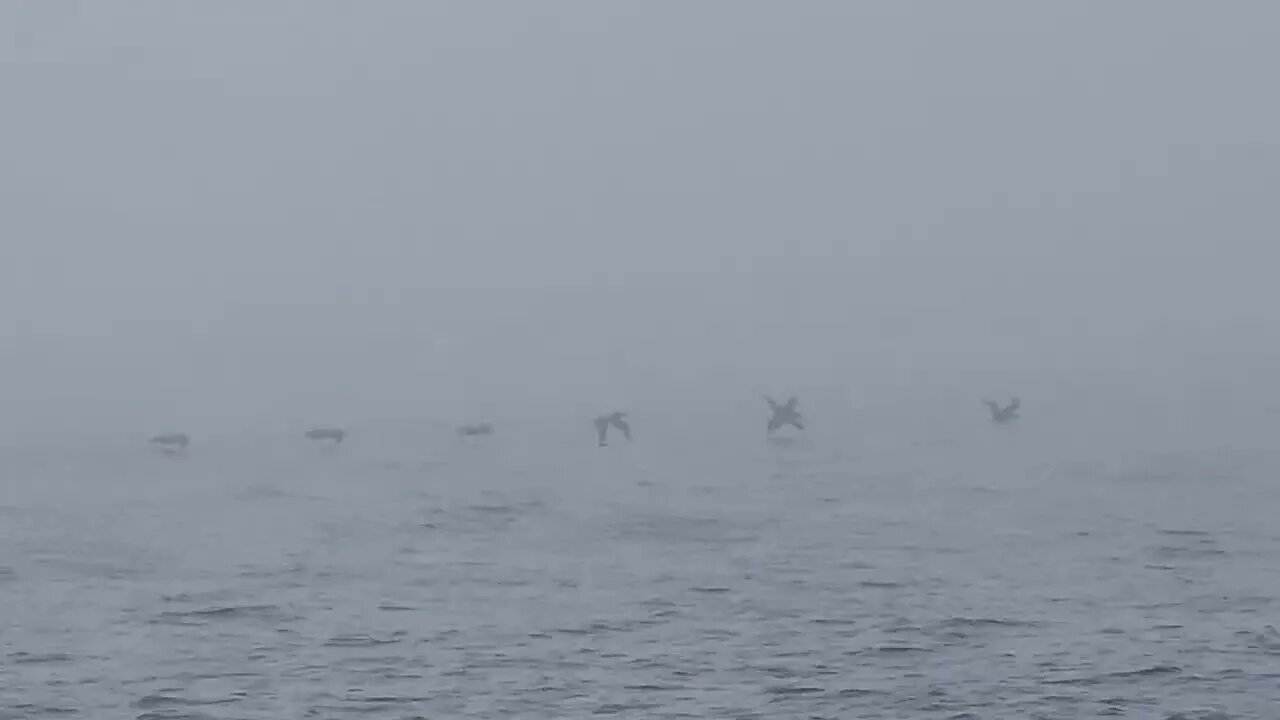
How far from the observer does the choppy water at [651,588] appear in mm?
32812

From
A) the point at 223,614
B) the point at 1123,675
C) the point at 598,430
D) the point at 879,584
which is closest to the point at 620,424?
the point at 598,430

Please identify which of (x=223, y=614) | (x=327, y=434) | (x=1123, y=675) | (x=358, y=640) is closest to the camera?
(x=1123, y=675)

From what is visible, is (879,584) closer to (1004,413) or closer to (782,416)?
(782,416)

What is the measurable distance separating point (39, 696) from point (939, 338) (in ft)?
241

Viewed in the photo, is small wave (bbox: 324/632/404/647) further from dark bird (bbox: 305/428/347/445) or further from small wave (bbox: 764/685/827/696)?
dark bird (bbox: 305/428/347/445)

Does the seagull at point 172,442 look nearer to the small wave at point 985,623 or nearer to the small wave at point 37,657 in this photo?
the small wave at point 37,657

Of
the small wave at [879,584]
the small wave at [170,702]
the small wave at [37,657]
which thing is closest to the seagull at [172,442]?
the small wave at [37,657]

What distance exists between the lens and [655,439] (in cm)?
6612

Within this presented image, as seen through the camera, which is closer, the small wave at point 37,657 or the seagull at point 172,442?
the small wave at point 37,657

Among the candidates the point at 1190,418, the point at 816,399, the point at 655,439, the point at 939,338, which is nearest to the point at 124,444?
the point at 655,439

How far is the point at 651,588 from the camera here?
4094 cm

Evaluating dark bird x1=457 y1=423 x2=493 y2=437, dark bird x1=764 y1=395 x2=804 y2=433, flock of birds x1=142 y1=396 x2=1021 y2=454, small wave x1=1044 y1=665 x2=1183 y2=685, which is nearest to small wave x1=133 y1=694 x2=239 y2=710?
small wave x1=1044 y1=665 x2=1183 y2=685

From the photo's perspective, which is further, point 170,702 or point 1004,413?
point 1004,413

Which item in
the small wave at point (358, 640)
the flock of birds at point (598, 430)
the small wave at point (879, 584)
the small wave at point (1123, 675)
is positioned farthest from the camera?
the flock of birds at point (598, 430)
